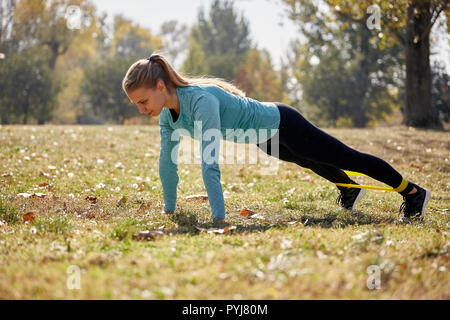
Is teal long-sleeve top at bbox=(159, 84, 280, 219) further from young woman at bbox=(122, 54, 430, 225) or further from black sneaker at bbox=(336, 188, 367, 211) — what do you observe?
black sneaker at bbox=(336, 188, 367, 211)

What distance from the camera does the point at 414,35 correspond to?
1273 cm

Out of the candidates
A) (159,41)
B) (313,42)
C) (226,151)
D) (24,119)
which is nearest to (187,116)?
(226,151)

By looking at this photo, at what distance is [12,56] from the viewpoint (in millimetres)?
25641

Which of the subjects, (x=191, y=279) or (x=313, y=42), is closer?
(x=191, y=279)

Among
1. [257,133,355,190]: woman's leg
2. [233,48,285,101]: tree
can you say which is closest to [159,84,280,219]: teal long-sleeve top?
[257,133,355,190]: woman's leg

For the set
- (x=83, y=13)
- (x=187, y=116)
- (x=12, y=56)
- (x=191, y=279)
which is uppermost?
(x=83, y=13)

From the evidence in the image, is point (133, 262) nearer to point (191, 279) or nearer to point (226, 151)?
point (191, 279)

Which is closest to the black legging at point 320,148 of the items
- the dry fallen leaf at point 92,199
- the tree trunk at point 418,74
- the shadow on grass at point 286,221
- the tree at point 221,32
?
the shadow on grass at point 286,221

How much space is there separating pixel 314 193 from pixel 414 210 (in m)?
1.55

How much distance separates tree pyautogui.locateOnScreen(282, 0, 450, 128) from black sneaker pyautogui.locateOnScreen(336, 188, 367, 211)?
8.88 m

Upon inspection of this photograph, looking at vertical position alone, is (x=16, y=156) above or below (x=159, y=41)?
below

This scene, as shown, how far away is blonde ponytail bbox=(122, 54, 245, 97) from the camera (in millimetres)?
3400

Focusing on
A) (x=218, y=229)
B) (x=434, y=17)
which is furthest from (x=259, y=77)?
(x=218, y=229)

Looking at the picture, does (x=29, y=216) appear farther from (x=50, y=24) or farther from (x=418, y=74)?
(x=50, y=24)
